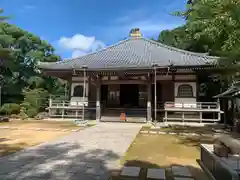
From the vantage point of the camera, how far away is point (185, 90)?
15805 millimetres

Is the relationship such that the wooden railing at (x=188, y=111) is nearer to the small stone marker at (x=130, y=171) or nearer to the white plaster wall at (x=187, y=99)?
the white plaster wall at (x=187, y=99)

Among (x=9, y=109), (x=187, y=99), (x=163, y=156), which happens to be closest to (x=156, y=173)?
(x=163, y=156)

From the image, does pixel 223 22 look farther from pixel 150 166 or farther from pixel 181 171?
pixel 150 166

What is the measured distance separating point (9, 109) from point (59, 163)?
16001mm

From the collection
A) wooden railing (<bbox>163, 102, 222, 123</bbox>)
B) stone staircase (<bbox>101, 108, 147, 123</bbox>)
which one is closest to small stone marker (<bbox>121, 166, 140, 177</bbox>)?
stone staircase (<bbox>101, 108, 147, 123</bbox>)

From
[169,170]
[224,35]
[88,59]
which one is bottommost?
[169,170]

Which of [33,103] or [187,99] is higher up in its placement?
[187,99]

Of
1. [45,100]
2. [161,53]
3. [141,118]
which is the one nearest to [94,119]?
[141,118]

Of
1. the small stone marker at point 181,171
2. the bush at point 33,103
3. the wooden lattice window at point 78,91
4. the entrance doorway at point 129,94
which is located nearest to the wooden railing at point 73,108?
the wooden lattice window at point 78,91

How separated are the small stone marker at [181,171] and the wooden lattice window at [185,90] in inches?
454

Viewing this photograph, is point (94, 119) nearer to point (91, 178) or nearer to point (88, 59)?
point (88, 59)

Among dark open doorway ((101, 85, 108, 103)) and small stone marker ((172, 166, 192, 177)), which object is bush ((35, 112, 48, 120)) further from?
small stone marker ((172, 166, 192, 177))

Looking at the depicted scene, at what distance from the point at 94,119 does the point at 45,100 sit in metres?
6.12

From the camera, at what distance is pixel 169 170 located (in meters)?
4.58
